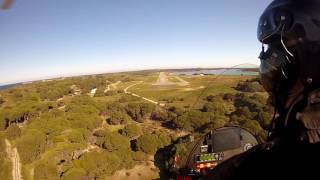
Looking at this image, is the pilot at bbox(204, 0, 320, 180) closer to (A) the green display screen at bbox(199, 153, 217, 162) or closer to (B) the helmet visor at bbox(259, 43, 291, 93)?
(B) the helmet visor at bbox(259, 43, 291, 93)

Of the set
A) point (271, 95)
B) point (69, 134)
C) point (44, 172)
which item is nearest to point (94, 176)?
point (44, 172)

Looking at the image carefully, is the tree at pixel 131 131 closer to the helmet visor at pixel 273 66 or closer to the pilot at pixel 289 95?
the helmet visor at pixel 273 66

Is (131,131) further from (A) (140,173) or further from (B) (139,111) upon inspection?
(B) (139,111)

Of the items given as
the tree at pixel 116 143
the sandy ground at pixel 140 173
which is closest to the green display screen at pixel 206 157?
the sandy ground at pixel 140 173

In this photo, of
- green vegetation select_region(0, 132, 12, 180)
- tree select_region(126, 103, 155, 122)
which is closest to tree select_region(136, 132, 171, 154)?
green vegetation select_region(0, 132, 12, 180)

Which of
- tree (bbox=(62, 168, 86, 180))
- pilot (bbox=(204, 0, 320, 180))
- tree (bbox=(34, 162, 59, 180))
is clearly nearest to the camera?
pilot (bbox=(204, 0, 320, 180))

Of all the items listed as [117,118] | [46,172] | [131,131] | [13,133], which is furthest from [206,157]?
[117,118]

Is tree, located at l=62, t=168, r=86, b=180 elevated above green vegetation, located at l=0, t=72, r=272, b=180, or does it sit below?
below
